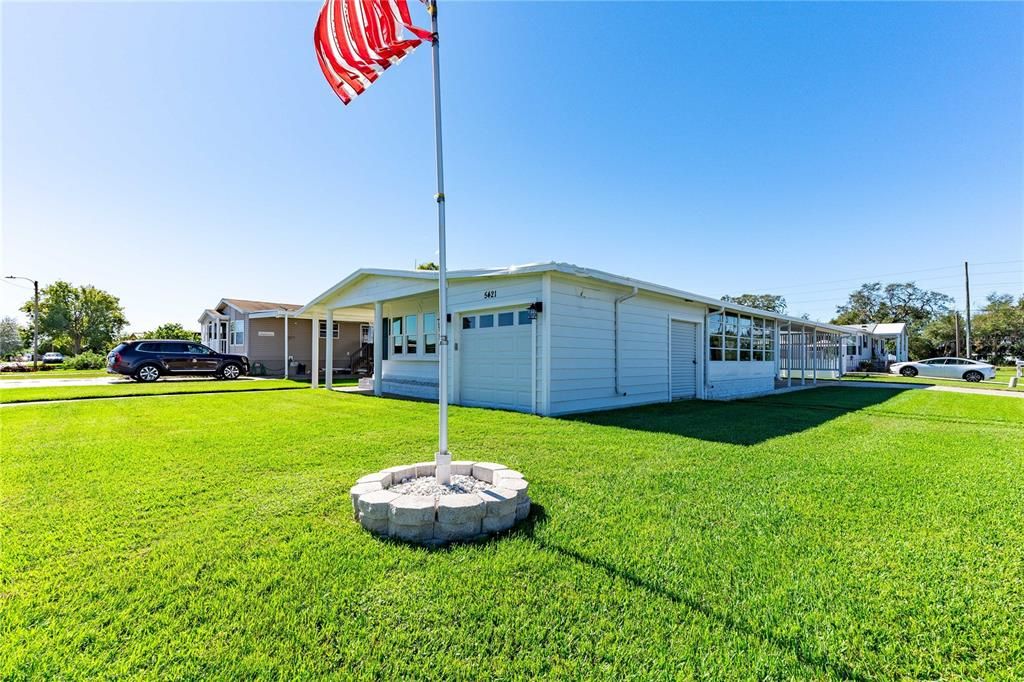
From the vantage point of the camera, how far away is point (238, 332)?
73.7ft

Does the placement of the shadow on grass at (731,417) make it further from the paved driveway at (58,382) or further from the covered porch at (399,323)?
the paved driveway at (58,382)

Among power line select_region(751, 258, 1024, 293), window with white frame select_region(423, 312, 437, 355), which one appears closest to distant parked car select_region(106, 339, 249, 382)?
window with white frame select_region(423, 312, 437, 355)

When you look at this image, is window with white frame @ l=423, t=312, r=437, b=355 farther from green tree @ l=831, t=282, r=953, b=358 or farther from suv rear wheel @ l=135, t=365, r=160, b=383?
green tree @ l=831, t=282, r=953, b=358

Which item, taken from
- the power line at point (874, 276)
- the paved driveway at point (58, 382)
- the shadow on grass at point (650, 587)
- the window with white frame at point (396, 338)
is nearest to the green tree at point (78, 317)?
the paved driveway at point (58, 382)

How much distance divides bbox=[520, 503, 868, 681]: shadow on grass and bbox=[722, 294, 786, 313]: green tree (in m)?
60.4

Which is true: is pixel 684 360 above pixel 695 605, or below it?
above

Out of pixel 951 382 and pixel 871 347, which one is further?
pixel 871 347

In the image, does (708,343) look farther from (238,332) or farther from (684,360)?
(238,332)

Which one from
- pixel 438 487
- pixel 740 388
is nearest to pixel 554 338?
pixel 438 487

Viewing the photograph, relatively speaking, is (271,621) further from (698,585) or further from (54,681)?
(698,585)

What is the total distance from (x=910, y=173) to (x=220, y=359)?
2696 centimetres

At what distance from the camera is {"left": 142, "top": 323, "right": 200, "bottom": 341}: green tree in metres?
32.0

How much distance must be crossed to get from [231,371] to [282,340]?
4510 millimetres

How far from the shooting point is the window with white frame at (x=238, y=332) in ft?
71.8
